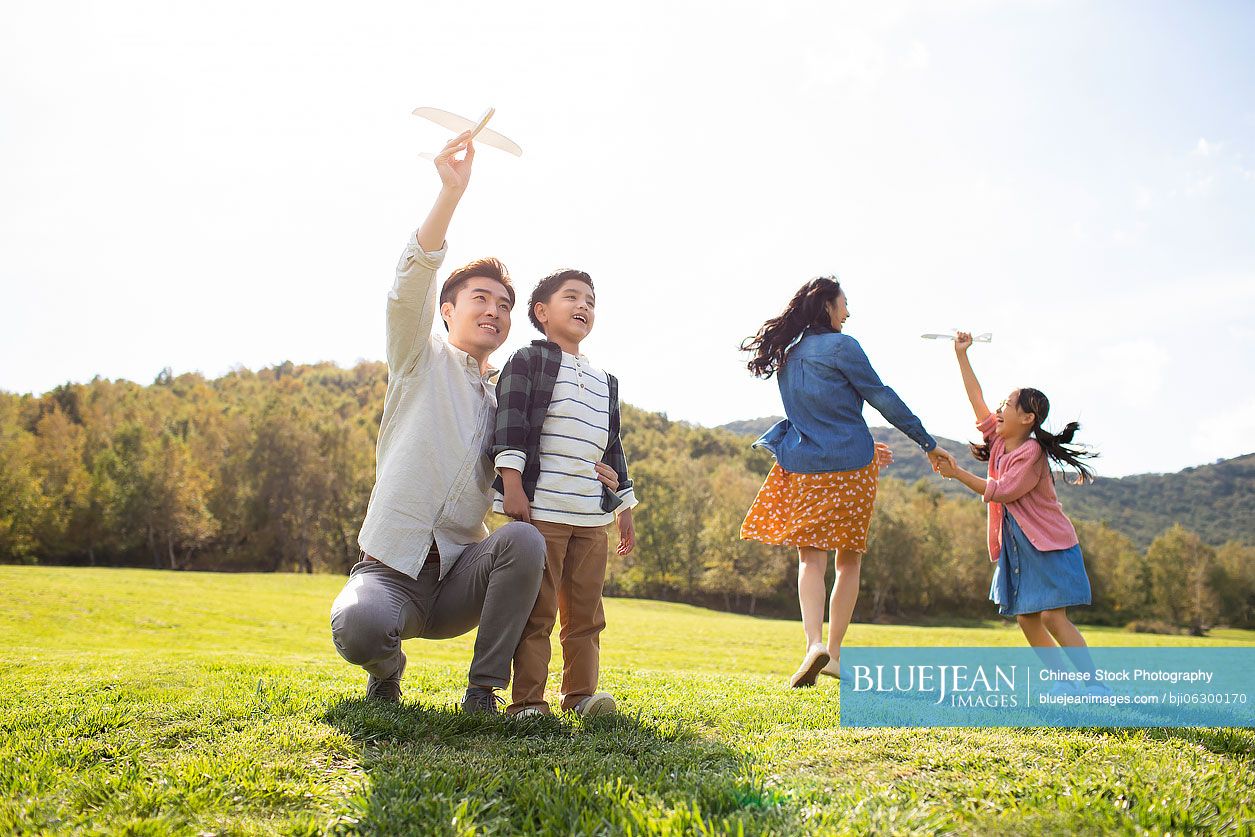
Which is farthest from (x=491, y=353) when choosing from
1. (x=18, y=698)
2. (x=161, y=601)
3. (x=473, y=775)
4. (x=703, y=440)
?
(x=703, y=440)

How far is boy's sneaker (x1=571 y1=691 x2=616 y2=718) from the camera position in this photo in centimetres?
345

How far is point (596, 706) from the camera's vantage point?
3486 millimetres

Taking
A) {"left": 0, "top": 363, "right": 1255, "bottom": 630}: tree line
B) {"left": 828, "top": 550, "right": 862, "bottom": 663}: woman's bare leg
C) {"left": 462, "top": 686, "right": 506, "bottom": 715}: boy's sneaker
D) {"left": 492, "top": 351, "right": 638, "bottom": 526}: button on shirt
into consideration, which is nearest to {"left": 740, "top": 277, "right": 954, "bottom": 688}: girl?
{"left": 828, "top": 550, "right": 862, "bottom": 663}: woman's bare leg

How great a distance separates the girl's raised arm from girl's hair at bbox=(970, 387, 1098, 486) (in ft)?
1.32

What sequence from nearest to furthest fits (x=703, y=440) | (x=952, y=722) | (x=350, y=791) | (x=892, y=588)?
(x=350, y=791), (x=952, y=722), (x=892, y=588), (x=703, y=440)

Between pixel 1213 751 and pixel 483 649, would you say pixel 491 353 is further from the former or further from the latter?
pixel 1213 751

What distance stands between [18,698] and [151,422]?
231 feet

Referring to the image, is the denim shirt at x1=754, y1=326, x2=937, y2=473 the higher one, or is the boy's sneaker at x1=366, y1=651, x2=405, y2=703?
the denim shirt at x1=754, y1=326, x2=937, y2=473

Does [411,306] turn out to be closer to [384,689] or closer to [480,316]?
[480,316]

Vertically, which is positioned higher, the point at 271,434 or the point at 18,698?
the point at 271,434

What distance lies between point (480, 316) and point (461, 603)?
1478mm

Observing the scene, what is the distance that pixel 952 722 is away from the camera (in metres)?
3.32

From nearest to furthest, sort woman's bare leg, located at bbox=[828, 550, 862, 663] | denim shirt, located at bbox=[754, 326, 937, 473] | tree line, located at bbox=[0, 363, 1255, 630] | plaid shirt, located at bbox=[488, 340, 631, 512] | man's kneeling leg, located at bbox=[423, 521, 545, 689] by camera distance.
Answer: man's kneeling leg, located at bbox=[423, 521, 545, 689]
plaid shirt, located at bbox=[488, 340, 631, 512]
woman's bare leg, located at bbox=[828, 550, 862, 663]
denim shirt, located at bbox=[754, 326, 937, 473]
tree line, located at bbox=[0, 363, 1255, 630]

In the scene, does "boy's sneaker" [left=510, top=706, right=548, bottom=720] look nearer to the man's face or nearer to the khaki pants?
the khaki pants
